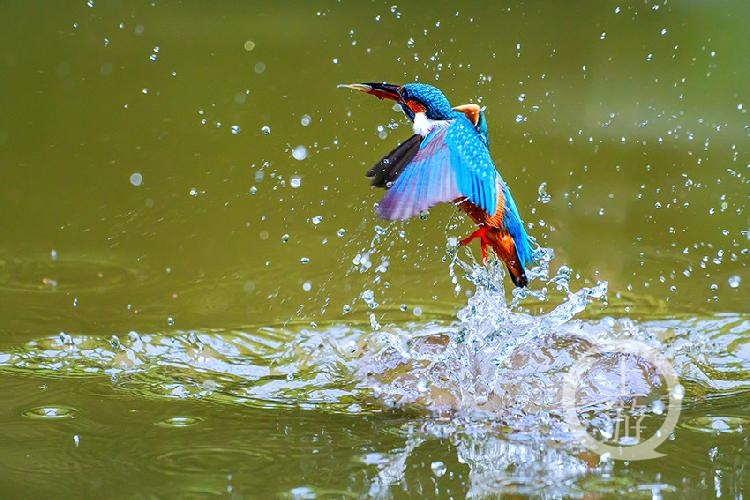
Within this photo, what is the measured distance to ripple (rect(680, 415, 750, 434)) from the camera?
7.41 feet

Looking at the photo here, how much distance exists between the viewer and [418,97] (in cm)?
241

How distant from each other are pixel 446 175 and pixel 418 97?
0.26 meters

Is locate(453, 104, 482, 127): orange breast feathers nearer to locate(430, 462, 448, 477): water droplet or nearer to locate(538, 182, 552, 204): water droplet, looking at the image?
locate(430, 462, 448, 477): water droplet

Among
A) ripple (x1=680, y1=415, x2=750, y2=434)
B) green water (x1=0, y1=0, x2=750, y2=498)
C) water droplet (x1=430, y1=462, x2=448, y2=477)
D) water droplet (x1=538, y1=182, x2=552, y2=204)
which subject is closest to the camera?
water droplet (x1=430, y1=462, x2=448, y2=477)

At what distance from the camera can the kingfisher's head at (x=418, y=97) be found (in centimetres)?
239

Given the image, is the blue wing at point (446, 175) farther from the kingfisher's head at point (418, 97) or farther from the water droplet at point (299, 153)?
the water droplet at point (299, 153)

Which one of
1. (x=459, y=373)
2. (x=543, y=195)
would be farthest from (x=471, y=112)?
(x=543, y=195)

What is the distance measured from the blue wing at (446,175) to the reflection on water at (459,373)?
46 cm

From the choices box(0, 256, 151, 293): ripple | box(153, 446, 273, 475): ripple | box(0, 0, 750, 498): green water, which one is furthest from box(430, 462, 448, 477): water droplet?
box(0, 256, 151, 293): ripple

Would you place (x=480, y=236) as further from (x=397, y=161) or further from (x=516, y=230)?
(x=397, y=161)

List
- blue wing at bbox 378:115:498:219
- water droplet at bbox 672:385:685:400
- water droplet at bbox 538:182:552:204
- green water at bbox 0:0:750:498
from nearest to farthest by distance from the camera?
blue wing at bbox 378:115:498:219 → water droplet at bbox 672:385:685:400 → green water at bbox 0:0:750:498 → water droplet at bbox 538:182:552:204

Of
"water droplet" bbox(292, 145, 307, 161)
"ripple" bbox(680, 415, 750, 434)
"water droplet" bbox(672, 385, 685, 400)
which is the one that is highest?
"water droplet" bbox(292, 145, 307, 161)

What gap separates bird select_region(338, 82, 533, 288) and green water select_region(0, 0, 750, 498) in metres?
0.57

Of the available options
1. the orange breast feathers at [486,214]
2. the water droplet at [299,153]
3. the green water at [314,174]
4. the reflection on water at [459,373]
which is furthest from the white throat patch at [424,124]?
the water droplet at [299,153]
